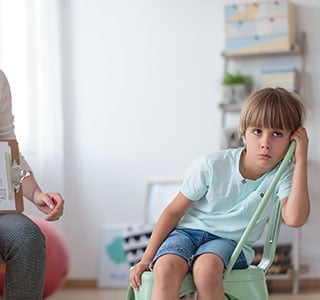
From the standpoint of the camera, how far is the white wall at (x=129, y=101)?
4.32 m

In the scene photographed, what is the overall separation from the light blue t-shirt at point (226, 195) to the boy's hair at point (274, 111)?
0.12m

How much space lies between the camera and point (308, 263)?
4.19m

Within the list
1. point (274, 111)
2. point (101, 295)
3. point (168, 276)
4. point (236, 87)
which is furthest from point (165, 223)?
point (236, 87)

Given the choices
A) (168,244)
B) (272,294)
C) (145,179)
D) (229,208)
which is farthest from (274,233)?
(145,179)

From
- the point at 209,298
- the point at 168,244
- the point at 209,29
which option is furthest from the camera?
the point at 209,29

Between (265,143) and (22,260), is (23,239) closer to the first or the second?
(22,260)

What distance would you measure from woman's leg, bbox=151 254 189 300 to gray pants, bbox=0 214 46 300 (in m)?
0.33

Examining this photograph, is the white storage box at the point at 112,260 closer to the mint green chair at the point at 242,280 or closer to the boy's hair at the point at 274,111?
the mint green chair at the point at 242,280

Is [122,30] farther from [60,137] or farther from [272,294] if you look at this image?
[272,294]

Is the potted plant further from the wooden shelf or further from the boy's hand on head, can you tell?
the boy's hand on head

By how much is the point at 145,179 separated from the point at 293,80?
1.03m

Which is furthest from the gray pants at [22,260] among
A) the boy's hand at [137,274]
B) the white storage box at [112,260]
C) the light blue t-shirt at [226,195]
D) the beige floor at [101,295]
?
the white storage box at [112,260]

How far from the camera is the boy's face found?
78.7 inches

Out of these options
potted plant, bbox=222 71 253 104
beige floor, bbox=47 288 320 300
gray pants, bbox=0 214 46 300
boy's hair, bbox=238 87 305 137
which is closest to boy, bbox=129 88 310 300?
boy's hair, bbox=238 87 305 137
